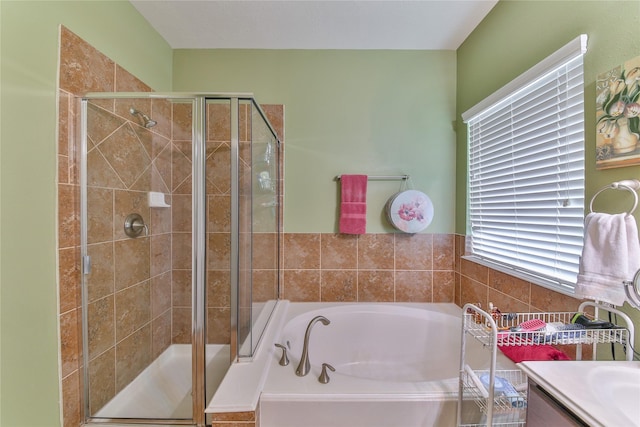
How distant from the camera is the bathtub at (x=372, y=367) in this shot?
3.36ft

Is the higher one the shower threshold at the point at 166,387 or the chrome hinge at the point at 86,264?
the chrome hinge at the point at 86,264

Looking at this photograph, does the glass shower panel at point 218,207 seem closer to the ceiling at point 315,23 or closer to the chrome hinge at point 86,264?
the chrome hinge at point 86,264

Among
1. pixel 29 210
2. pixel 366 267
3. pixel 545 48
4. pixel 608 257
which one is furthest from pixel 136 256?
pixel 545 48

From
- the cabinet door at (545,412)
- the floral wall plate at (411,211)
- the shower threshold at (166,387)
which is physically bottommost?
the shower threshold at (166,387)

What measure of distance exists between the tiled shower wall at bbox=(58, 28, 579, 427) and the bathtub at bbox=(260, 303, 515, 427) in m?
0.18

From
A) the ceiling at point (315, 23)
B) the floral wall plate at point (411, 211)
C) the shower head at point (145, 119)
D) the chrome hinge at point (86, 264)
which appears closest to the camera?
the chrome hinge at point (86, 264)

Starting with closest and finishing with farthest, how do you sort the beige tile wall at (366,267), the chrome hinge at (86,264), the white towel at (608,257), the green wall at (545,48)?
the white towel at (608,257) < the green wall at (545,48) < the chrome hinge at (86,264) < the beige tile wall at (366,267)

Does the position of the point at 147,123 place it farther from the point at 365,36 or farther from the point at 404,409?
Answer: the point at 404,409

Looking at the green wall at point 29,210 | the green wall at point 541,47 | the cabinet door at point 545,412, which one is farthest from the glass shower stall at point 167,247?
the green wall at point 541,47

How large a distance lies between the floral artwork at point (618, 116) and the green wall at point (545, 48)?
0.04m

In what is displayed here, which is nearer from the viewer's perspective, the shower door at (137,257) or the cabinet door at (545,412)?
the cabinet door at (545,412)

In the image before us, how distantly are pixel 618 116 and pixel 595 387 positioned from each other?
2.82 feet

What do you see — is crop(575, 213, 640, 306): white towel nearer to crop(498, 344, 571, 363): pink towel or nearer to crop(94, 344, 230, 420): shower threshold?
crop(498, 344, 571, 363): pink towel

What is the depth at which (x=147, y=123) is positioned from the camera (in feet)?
4.49
